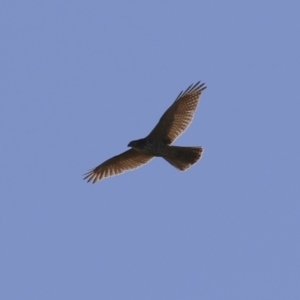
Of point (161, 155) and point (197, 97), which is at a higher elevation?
point (197, 97)

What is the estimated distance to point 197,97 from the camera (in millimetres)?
24375

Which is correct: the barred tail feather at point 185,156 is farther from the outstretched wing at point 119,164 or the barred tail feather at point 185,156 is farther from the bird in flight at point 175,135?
the outstretched wing at point 119,164

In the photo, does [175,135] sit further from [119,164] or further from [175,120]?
[119,164]

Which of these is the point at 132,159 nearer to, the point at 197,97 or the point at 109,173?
the point at 109,173

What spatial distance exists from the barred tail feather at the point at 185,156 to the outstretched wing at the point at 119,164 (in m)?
1.34

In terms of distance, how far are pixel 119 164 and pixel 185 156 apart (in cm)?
243

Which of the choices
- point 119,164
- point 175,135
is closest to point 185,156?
point 175,135

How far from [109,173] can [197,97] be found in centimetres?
323

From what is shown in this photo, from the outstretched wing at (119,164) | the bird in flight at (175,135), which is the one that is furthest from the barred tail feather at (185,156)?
the outstretched wing at (119,164)

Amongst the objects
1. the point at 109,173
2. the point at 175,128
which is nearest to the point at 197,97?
the point at 175,128

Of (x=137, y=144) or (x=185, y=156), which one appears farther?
(x=137, y=144)

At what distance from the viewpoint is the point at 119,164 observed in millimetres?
25281

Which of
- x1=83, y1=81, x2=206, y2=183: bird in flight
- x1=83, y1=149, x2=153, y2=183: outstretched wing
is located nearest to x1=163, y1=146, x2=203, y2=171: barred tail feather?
x1=83, y1=81, x2=206, y2=183: bird in flight

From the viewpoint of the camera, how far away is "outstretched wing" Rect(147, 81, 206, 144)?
2408 cm
